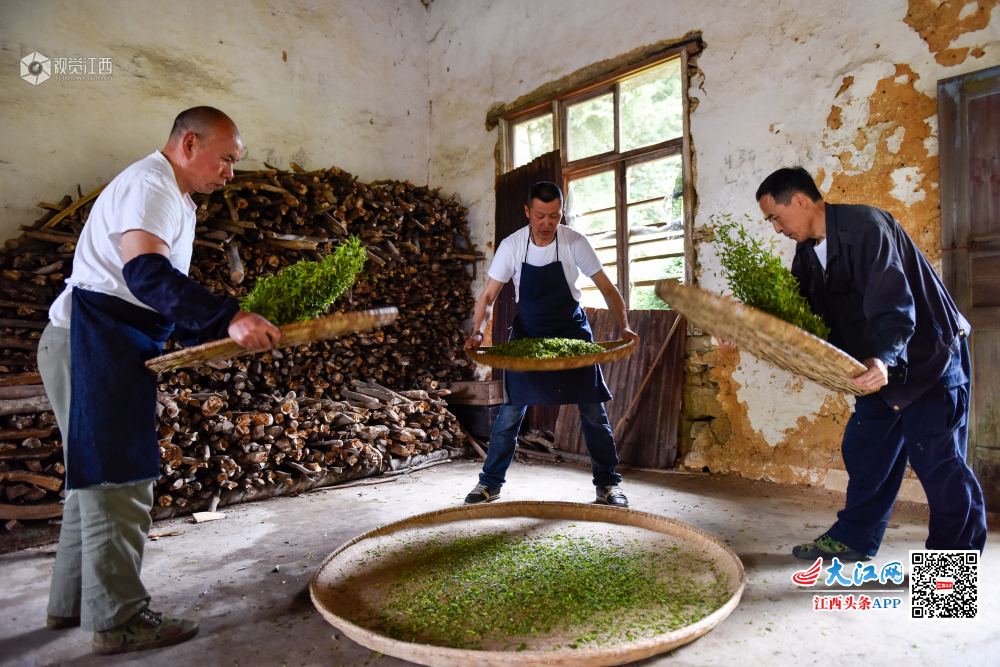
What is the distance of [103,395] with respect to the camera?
2.08 metres

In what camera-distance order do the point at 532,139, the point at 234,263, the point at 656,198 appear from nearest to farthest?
1. the point at 234,263
2. the point at 656,198
3. the point at 532,139

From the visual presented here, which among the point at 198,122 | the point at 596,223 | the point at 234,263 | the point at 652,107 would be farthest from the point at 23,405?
the point at 652,107

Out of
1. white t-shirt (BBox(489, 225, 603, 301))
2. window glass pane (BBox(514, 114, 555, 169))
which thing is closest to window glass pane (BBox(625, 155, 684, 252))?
window glass pane (BBox(514, 114, 555, 169))

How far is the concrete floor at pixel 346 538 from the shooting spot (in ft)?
6.70

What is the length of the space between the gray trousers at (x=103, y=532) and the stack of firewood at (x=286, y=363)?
1.74m

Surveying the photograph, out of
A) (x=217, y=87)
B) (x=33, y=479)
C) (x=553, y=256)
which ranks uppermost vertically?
(x=217, y=87)

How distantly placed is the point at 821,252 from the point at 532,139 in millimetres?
4267

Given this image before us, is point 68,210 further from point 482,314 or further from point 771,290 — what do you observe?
point 771,290

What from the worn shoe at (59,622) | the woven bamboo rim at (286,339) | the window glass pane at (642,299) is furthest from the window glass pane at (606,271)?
the worn shoe at (59,622)

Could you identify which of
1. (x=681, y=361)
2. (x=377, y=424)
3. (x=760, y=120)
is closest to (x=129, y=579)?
→ (x=377, y=424)

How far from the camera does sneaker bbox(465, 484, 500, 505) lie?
3.89 metres

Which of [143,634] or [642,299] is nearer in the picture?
[143,634]

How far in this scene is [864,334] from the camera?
2.52m

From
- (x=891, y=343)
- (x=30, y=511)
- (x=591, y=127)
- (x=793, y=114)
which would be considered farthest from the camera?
(x=591, y=127)
